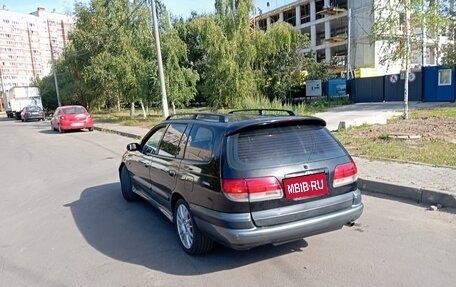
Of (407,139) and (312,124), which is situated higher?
(312,124)

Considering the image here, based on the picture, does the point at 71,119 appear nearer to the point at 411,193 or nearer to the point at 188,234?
the point at 188,234

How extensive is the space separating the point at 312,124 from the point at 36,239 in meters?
3.65

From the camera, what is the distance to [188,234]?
382 centimetres

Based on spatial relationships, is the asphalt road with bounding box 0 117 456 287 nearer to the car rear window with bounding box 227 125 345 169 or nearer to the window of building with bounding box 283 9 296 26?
the car rear window with bounding box 227 125 345 169

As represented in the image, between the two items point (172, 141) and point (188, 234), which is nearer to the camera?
point (188, 234)

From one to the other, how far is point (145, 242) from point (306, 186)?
6.67 feet

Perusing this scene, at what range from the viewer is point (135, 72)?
69.2 ft

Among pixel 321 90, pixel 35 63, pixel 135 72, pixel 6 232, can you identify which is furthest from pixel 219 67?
pixel 35 63

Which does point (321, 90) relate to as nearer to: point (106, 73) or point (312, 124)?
point (106, 73)

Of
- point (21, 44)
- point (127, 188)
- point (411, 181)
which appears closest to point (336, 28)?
point (411, 181)

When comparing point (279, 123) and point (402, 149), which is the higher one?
point (279, 123)

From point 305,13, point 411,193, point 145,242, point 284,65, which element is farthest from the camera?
point 305,13

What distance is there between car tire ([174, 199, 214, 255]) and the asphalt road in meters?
0.11

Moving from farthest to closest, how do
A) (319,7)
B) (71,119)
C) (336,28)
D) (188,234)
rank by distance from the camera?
1. (336,28)
2. (319,7)
3. (71,119)
4. (188,234)
